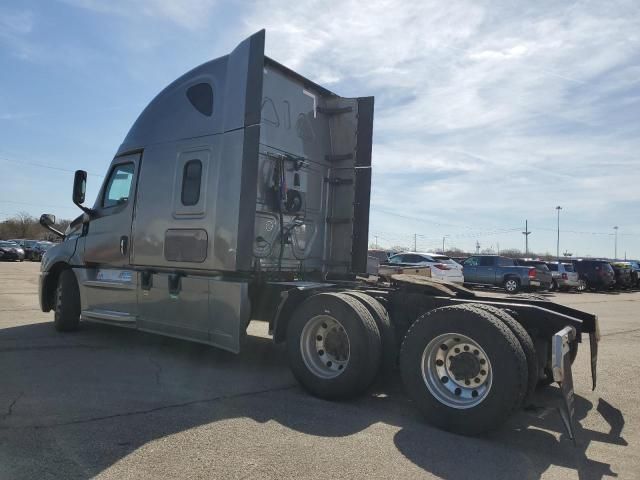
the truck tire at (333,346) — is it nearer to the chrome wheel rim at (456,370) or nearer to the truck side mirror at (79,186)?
the chrome wheel rim at (456,370)

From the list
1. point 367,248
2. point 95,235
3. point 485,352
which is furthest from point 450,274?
point 485,352

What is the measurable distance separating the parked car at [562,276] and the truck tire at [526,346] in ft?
81.0

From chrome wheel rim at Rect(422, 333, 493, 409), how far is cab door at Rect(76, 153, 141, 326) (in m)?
4.33

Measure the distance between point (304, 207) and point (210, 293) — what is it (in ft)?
6.34

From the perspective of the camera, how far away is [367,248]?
7801 millimetres

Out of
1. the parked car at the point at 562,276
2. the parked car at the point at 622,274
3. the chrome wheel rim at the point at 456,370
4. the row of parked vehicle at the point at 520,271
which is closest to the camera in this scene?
the chrome wheel rim at the point at 456,370

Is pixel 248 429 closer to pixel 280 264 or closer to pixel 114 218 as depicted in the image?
pixel 280 264

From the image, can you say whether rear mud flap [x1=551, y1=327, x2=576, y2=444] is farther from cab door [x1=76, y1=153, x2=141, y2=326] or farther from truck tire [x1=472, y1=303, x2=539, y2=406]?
cab door [x1=76, y1=153, x2=141, y2=326]

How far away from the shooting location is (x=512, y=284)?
2356 centimetres

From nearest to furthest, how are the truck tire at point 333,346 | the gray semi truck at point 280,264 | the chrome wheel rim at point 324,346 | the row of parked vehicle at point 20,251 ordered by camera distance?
the gray semi truck at point 280,264 < the truck tire at point 333,346 < the chrome wheel rim at point 324,346 < the row of parked vehicle at point 20,251

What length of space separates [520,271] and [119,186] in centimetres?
1973

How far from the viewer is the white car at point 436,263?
19344 mm

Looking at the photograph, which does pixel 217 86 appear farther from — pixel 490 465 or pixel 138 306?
pixel 490 465

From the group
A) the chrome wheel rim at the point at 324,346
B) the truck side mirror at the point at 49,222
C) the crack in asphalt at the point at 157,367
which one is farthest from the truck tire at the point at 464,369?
the truck side mirror at the point at 49,222
